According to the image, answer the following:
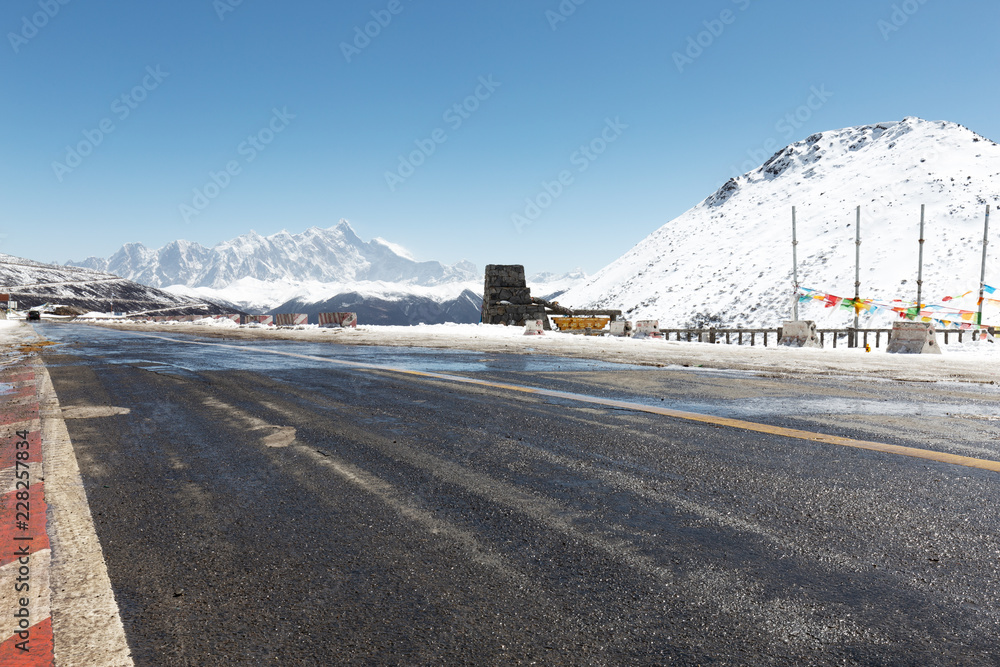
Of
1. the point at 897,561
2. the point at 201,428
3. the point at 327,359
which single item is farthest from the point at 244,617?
the point at 327,359

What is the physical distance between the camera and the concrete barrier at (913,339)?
16094 millimetres

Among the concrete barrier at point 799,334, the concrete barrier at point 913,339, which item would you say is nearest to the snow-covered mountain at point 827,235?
the concrete barrier at point 799,334

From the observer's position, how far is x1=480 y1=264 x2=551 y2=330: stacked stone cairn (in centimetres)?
3809

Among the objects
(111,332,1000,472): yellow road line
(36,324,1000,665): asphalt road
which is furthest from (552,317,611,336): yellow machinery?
(36,324,1000,665): asphalt road

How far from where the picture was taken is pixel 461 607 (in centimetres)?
208

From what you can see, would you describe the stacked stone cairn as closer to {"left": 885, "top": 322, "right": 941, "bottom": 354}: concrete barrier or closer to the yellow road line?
{"left": 885, "top": 322, "right": 941, "bottom": 354}: concrete barrier

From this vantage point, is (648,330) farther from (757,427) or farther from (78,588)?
(78,588)

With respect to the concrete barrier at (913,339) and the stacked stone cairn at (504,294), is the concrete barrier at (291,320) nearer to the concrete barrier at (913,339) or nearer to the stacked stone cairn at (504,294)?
the stacked stone cairn at (504,294)

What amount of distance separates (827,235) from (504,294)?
7259 centimetres

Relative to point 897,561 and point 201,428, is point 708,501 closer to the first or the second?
point 897,561

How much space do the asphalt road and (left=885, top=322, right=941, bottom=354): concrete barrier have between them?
40.7 ft

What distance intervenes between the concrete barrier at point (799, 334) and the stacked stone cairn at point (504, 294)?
19054 mm

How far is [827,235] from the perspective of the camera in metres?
90.2

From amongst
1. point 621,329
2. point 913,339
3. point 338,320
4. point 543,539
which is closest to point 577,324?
point 621,329
